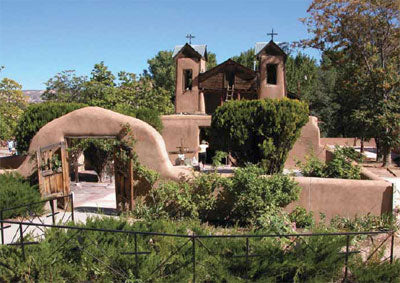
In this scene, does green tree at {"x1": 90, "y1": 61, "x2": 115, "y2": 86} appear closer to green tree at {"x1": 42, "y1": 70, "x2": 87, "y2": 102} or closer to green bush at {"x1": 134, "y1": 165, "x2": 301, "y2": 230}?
green tree at {"x1": 42, "y1": 70, "x2": 87, "y2": 102}

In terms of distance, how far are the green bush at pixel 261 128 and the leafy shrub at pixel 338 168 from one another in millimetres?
1617

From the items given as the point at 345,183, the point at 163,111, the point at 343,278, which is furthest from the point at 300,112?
the point at 163,111

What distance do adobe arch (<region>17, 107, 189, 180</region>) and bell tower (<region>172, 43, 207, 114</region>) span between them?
14194 mm

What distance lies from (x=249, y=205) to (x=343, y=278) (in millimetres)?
3256

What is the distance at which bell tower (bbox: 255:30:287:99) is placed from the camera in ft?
74.9

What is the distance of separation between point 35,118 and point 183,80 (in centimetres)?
1135

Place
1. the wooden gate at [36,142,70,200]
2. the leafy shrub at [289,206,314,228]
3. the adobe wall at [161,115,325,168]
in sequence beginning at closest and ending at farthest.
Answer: the leafy shrub at [289,206,314,228] → the wooden gate at [36,142,70,200] → the adobe wall at [161,115,325,168]

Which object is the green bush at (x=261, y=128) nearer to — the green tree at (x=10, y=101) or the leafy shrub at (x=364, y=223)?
the leafy shrub at (x=364, y=223)

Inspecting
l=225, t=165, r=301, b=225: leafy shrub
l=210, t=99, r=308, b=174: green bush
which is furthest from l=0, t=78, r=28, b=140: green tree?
l=225, t=165, r=301, b=225: leafy shrub

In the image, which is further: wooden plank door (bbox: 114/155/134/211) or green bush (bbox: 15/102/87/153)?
green bush (bbox: 15/102/87/153)

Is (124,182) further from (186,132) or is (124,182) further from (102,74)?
(102,74)

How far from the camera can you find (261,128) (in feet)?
41.0

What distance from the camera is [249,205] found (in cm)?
923

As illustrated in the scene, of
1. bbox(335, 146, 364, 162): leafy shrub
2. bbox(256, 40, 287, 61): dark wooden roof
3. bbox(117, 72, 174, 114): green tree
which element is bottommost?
bbox(335, 146, 364, 162): leafy shrub
